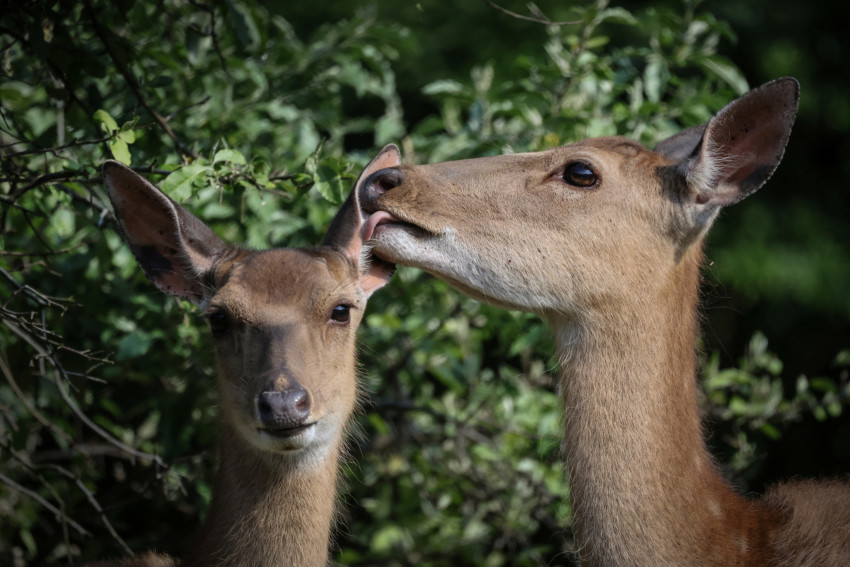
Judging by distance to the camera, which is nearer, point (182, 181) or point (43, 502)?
point (182, 181)

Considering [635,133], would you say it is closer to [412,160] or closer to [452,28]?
[412,160]

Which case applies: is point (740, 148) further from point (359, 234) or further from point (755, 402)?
point (755, 402)

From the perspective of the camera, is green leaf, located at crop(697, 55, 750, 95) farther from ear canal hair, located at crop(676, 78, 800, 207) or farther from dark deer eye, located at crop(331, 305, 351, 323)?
dark deer eye, located at crop(331, 305, 351, 323)

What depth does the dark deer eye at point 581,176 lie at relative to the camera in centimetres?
378

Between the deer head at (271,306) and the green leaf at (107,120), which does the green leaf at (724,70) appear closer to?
the deer head at (271,306)

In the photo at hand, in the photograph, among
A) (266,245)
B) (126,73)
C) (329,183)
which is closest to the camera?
(329,183)

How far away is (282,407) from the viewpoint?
10.6 feet

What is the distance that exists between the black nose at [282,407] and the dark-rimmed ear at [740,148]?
167 centimetres

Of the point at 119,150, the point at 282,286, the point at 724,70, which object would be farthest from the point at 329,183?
the point at 724,70

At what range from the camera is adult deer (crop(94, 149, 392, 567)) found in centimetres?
339

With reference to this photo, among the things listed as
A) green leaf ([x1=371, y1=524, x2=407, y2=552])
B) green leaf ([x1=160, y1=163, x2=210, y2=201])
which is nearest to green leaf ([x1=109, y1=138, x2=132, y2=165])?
green leaf ([x1=160, y1=163, x2=210, y2=201])

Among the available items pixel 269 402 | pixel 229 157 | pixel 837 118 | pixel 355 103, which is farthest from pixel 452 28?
pixel 269 402

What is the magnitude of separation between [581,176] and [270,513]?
175 centimetres

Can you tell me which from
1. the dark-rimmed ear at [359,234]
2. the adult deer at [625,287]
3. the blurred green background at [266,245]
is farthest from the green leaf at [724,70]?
the dark-rimmed ear at [359,234]
